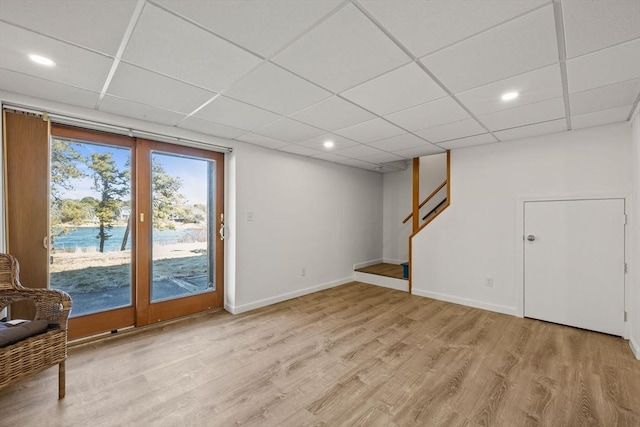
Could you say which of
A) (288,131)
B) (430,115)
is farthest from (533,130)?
(288,131)

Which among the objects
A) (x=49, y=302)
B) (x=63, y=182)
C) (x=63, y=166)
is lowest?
(x=49, y=302)

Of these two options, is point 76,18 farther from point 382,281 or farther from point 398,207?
point 398,207

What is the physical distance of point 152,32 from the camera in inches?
62.7

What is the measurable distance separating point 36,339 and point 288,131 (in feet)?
9.53

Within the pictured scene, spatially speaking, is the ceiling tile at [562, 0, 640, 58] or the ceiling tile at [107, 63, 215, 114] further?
the ceiling tile at [107, 63, 215, 114]

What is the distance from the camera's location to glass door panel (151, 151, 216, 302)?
11.2 feet

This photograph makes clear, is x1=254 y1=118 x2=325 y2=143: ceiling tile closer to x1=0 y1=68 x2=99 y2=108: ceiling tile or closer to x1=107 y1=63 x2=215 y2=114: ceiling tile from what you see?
x1=107 y1=63 x2=215 y2=114: ceiling tile

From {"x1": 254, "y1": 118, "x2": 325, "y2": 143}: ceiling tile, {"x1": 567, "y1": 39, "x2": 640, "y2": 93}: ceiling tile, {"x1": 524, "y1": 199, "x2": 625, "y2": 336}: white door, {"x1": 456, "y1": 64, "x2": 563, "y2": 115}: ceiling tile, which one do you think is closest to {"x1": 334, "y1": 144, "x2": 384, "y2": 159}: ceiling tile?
{"x1": 254, "y1": 118, "x2": 325, "y2": 143}: ceiling tile

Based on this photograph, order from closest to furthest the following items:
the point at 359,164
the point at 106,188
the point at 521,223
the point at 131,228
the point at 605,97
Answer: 1. the point at 605,97
2. the point at 106,188
3. the point at 131,228
4. the point at 521,223
5. the point at 359,164

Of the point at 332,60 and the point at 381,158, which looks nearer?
the point at 332,60

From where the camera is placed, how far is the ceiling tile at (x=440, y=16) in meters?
1.38

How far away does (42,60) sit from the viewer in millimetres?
1887

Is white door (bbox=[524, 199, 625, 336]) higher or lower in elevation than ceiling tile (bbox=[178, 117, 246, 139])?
lower

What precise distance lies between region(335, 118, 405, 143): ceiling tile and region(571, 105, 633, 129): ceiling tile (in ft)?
6.11
